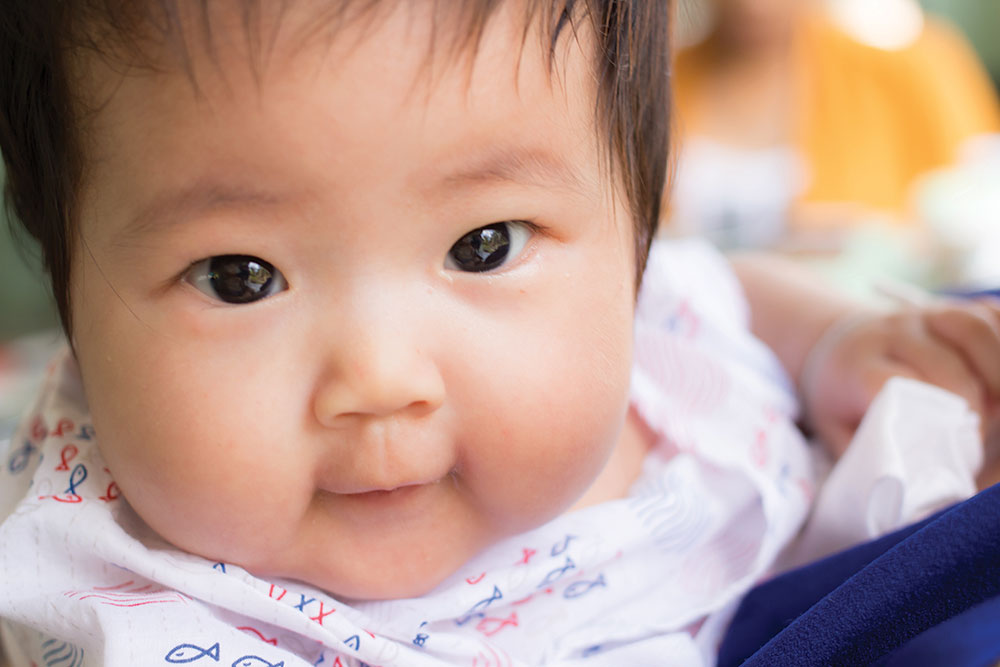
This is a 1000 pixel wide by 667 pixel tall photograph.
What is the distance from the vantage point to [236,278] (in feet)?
1.63

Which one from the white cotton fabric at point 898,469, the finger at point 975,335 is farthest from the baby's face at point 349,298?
the finger at point 975,335

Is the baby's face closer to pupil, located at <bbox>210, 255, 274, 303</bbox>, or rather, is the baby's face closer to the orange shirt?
pupil, located at <bbox>210, 255, 274, 303</bbox>

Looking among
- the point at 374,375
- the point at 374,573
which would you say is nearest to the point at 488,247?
the point at 374,375

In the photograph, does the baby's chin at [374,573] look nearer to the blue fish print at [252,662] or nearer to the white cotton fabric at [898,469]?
the blue fish print at [252,662]

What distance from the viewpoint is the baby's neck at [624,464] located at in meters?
0.70

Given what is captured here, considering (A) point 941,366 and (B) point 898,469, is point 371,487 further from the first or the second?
(A) point 941,366

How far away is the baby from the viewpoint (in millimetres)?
→ 459

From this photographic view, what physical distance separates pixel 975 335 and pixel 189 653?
650mm

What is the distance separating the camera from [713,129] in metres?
2.39

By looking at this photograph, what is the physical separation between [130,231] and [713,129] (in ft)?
6.93

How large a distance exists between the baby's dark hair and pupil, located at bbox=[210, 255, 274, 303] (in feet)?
0.33

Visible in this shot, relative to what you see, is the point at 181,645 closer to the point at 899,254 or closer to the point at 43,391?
the point at 43,391

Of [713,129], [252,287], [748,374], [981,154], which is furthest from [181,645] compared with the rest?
[981,154]

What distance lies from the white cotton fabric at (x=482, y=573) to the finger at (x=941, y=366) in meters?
0.13
